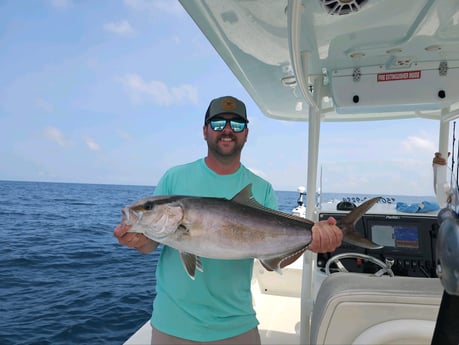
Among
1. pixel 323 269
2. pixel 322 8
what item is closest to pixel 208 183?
pixel 322 8

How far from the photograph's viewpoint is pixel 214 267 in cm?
211

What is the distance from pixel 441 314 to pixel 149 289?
8.23 metres

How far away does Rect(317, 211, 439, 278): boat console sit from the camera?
375 centimetres

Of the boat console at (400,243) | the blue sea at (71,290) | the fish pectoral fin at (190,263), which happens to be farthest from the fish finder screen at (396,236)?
the blue sea at (71,290)

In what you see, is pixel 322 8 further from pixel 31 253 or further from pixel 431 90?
pixel 31 253

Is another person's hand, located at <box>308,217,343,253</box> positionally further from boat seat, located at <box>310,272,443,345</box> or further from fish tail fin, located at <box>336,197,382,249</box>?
boat seat, located at <box>310,272,443,345</box>

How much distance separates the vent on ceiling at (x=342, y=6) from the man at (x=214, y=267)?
0.84 m

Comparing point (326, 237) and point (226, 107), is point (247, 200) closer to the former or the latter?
point (326, 237)

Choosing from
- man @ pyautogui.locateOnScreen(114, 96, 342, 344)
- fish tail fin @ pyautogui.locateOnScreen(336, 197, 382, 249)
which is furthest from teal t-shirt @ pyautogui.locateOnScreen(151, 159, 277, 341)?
fish tail fin @ pyautogui.locateOnScreen(336, 197, 382, 249)

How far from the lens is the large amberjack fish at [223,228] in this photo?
1779 millimetres

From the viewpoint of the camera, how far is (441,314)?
1.06 m

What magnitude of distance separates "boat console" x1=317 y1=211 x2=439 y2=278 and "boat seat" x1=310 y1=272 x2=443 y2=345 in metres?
2.02

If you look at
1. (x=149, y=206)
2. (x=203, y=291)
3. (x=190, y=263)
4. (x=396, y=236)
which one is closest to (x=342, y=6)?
(x=149, y=206)

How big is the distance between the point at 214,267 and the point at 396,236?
103 inches
